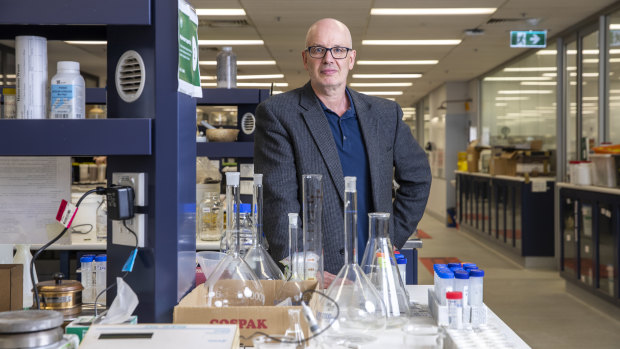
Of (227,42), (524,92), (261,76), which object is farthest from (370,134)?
(261,76)

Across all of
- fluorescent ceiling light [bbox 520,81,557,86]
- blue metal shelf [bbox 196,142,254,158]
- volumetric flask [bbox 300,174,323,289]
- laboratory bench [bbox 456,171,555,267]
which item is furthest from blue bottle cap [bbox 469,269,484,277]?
fluorescent ceiling light [bbox 520,81,557,86]

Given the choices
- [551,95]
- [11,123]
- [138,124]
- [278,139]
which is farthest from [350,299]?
[551,95]

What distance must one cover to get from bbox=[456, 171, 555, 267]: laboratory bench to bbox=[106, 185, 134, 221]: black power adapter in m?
7.00

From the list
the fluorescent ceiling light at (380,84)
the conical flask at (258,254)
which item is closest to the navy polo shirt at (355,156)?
the conical flask at (258,254)

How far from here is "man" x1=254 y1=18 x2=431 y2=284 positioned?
220cm

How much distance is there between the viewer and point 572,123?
752 cm

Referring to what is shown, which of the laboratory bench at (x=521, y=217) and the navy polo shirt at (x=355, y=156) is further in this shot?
the laboratory bench at (x=521, y=217)

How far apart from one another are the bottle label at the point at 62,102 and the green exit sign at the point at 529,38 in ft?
20.8

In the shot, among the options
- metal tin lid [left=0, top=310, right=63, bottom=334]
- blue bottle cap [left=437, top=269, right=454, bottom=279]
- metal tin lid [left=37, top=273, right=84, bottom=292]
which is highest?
blue bottle cap [left=437, top=269, right=454, bottom=279]

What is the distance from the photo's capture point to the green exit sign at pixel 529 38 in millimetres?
7066

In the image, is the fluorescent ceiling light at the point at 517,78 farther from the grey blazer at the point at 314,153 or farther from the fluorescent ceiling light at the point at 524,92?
the grey blazer at the point at 314,153

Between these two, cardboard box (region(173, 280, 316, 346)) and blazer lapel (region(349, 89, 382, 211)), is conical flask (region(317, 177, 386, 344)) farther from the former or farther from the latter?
blazer lapel (region(349, 89, 382, 211))

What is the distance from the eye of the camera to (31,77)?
1.44 meters

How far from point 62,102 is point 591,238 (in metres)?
5.28
